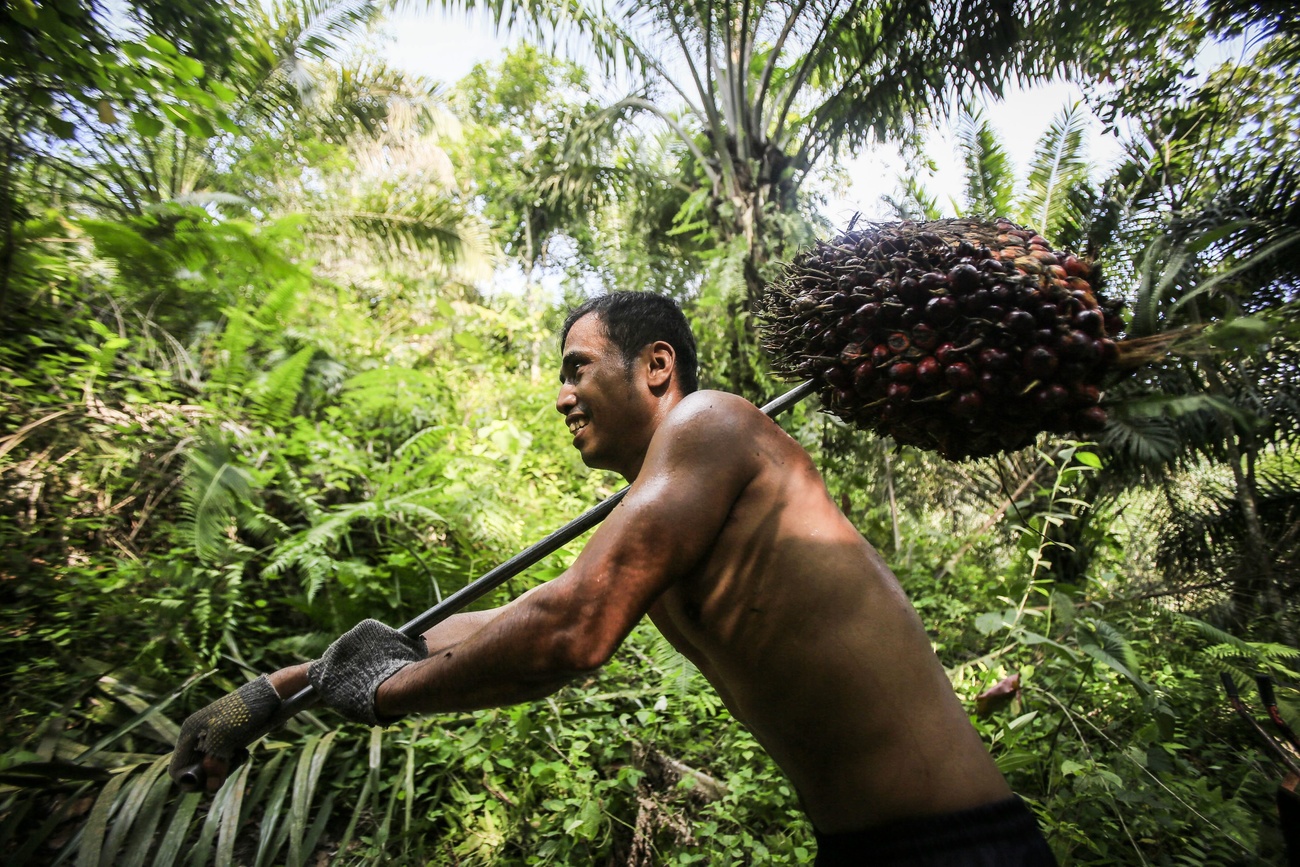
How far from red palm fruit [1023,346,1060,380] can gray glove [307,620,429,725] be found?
1.39 meters

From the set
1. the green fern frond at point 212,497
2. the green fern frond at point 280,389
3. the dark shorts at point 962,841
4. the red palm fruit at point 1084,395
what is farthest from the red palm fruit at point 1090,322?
the green fern frond at point 280,389

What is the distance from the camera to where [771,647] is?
4.49 ft

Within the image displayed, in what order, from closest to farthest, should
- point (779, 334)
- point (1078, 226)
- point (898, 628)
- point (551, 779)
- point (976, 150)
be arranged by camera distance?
point (898, 628) → point (779, 334) → point (551, 779) → point (1078, 226) → point (976, 150)

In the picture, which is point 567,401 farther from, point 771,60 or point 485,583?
point 771,60

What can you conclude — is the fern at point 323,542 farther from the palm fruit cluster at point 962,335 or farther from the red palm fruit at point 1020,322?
the red palm fruit at point 1020,322

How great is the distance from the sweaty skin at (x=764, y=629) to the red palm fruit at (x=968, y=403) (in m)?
0.32

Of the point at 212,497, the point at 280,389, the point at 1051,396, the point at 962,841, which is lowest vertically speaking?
the point at 962,841

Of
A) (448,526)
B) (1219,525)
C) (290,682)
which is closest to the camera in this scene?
(290,682)

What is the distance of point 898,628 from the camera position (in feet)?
4.50

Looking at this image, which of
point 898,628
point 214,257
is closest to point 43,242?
point 214,257

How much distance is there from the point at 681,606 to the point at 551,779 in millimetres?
1987

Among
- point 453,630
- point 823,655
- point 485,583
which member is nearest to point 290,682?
point 453,630

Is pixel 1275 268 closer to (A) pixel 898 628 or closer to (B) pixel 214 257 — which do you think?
(A) pixel 898 628

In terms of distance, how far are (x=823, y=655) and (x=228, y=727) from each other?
1.43 metres
